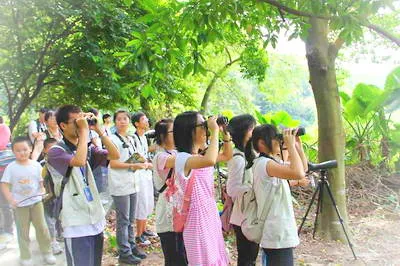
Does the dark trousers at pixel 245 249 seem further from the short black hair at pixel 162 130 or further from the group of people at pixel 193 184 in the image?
the short black hair at pixel 162 130

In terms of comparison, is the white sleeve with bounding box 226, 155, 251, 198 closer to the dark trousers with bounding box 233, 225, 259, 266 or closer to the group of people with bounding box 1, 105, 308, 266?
the group of people with bounding box 1, 105, 308, 266

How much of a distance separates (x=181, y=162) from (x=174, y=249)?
0.74m

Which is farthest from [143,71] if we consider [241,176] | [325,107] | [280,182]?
[325,107]

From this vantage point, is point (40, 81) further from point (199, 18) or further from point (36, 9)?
point (199, 18)

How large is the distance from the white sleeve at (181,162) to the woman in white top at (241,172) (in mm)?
644

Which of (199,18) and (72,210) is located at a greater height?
(199,18)

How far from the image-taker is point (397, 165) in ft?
27.1

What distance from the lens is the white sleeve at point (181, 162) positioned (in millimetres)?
2768

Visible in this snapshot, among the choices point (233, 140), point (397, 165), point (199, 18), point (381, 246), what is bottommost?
point (381, 246)

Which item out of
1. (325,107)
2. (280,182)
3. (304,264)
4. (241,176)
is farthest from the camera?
(325,107)

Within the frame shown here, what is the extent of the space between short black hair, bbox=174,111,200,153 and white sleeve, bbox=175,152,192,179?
69mm

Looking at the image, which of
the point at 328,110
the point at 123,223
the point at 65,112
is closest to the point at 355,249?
the point at 328,110

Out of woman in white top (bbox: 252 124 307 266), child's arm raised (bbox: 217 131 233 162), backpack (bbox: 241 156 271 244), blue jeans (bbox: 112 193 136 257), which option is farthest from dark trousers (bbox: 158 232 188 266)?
blue jeans (bbox: 112 193 136 257)

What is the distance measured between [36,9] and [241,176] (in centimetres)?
530
